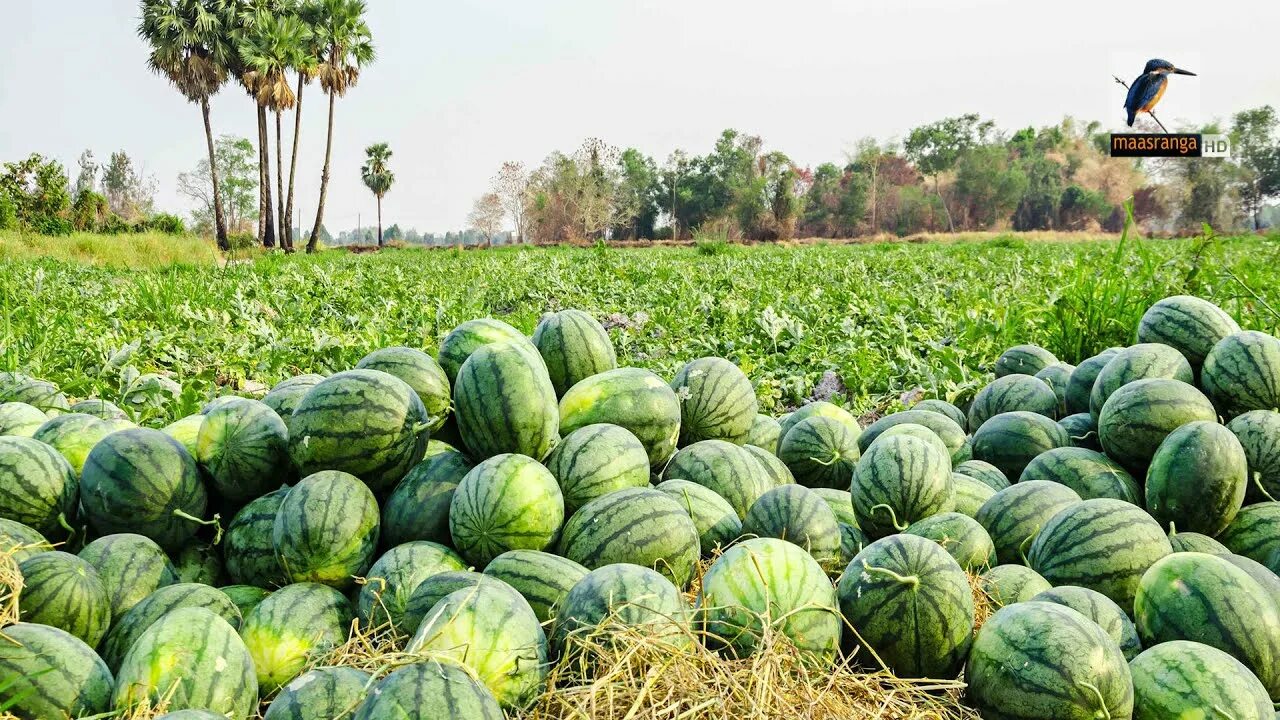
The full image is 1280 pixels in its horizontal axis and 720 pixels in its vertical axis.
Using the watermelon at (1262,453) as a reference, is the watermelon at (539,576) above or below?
below

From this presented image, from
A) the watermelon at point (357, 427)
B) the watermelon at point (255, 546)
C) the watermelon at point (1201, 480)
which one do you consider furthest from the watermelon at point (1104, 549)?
the watermelon at point (255, 546)

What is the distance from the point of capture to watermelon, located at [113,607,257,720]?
1586 millimetres

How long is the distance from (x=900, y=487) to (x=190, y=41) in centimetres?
4702

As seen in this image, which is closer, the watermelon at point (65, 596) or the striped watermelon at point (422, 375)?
the watermelon at point (65, 596)

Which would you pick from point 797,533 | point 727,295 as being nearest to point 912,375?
point 797,533

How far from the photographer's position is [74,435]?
2570 millimetres

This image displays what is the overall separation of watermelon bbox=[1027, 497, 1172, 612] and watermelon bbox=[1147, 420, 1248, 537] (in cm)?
25

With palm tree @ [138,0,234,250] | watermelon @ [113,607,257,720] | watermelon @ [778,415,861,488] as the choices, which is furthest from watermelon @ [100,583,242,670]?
palm tree @ [138,0,234,250]

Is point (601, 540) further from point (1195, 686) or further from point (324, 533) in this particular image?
point (1195, 686)

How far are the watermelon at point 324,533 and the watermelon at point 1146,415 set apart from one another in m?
2.43

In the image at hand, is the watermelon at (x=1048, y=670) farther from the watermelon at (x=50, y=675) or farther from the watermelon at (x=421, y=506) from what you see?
the watermelon at (x=50, y=675)

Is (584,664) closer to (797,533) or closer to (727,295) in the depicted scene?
(797,533)

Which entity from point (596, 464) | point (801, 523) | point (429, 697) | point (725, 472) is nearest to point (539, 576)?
point (596, 464)

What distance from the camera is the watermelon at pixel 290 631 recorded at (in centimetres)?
182
